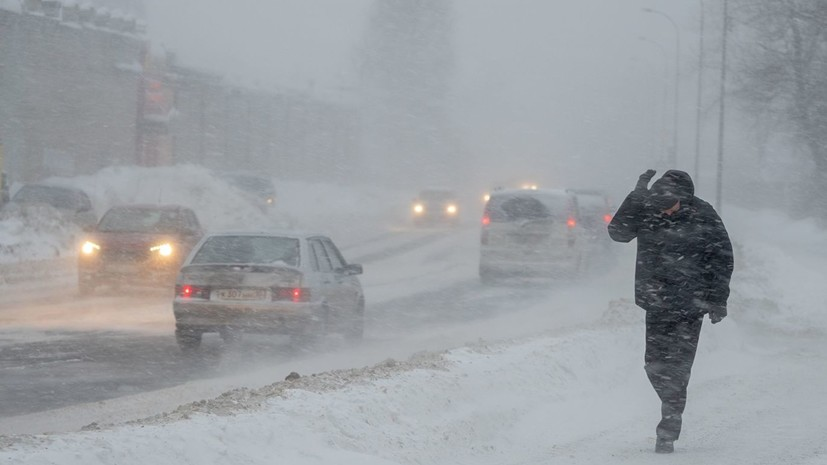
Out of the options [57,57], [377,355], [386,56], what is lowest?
[377,355]

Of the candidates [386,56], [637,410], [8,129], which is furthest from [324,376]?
[386,56]

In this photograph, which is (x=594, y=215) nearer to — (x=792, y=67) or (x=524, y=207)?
(x=524, y=207)

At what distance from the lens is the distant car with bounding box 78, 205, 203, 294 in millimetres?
17469

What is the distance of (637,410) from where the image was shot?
29.2 feet

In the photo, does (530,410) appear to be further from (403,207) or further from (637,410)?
(403,207)

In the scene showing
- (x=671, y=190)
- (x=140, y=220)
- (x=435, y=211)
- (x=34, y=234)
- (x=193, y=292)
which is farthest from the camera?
(x=435, y=211)

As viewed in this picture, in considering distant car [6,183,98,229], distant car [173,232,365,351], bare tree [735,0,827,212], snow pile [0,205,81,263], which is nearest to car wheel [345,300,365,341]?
distant car [173,232,365,351]

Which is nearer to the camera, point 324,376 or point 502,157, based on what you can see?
point 324,376

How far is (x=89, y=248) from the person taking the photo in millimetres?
17906

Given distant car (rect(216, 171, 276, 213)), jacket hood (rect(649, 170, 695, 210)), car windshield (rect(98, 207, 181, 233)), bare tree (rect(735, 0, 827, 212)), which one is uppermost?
bare tree (rect(735, 0, 827, 212))

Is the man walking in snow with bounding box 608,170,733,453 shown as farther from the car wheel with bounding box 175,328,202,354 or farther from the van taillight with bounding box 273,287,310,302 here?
the car wheel with bounding box 175,328,202,354

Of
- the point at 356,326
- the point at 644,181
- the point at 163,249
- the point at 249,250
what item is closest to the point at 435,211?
the point at 163,249

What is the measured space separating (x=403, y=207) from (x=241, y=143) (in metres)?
9.41

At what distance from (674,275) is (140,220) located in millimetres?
13561
